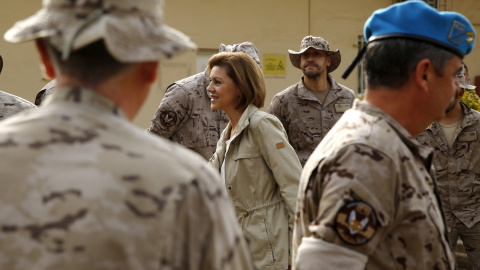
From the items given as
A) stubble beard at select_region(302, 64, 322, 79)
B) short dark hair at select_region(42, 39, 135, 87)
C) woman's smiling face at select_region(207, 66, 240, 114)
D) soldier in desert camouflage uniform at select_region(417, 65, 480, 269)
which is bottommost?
soldier in desert camouflage uniform at select_region(417, 65, 480, 269)

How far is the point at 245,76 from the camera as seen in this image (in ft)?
17.0

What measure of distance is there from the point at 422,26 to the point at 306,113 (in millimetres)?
4794

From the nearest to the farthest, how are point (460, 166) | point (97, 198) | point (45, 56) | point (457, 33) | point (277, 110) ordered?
point (97, 198) → point (45, 56) → point (457, 33) → point (460, 166) → point (277, 110)

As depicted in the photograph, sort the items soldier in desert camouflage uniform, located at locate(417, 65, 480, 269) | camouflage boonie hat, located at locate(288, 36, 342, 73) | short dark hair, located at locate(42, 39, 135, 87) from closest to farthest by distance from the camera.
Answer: short dark hair, located at locate(42, 39, 135, 87) → soldier in desert camouflage uniform, located at locate(417, 65, 480, 269) → camouflage boonie hat, located at locate(288, 36, 342, 73)

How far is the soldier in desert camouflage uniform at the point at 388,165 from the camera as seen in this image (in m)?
2.31

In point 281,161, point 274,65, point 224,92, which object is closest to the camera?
point 281,161

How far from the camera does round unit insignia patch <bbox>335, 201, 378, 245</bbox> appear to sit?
230cm

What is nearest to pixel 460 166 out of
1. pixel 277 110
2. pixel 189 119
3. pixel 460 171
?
pixel 460 171

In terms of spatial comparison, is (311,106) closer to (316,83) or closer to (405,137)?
(316,83)

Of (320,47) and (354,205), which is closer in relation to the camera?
(354,205)

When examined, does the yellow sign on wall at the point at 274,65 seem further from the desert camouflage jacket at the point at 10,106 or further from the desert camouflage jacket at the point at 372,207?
the desert camouflage jacket at the point at 372,207

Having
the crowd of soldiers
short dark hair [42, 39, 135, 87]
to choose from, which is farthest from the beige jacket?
short dark hair [42, 39, 135, 87]

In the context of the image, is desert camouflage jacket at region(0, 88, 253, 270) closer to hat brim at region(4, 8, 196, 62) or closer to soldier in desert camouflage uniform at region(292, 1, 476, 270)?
hat brim at region(4, 8, 196, 62)

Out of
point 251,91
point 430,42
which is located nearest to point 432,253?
point 430,42
